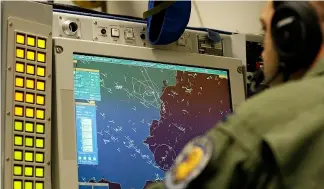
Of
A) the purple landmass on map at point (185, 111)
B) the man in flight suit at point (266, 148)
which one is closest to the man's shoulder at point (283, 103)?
the man in flight suit at point (266, 148)

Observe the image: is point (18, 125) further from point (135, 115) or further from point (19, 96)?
point (135, 115)

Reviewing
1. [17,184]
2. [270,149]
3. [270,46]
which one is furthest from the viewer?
[17,184]

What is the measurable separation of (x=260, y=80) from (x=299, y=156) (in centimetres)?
49

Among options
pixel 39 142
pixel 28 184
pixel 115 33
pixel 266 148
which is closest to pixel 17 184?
pixel 28 184

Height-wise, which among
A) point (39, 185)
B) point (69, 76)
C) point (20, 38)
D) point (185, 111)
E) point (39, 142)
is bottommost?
point (39, 185)

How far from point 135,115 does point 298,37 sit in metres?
0.90

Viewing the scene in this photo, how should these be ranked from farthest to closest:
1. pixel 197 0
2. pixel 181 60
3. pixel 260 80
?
pixel 197 0 → pixel 181 60 → pixel 260 80

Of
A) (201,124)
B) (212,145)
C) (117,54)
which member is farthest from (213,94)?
(212,145)

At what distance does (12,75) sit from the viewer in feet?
5.65

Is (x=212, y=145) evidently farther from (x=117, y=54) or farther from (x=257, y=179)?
(x=117, y=54)

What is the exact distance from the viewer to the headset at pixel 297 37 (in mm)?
1120

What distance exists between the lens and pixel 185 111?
6.72ft

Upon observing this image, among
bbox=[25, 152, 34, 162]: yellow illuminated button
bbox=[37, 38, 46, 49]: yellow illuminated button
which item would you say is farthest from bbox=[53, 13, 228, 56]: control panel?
bbox=[25, 152, 34, 162]: yellow illuminated button

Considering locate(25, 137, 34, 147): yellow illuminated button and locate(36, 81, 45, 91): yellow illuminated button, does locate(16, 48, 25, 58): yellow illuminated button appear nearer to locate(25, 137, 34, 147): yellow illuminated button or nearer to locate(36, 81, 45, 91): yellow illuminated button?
locate(36, 81, 45, 91): yellow illuminated button
